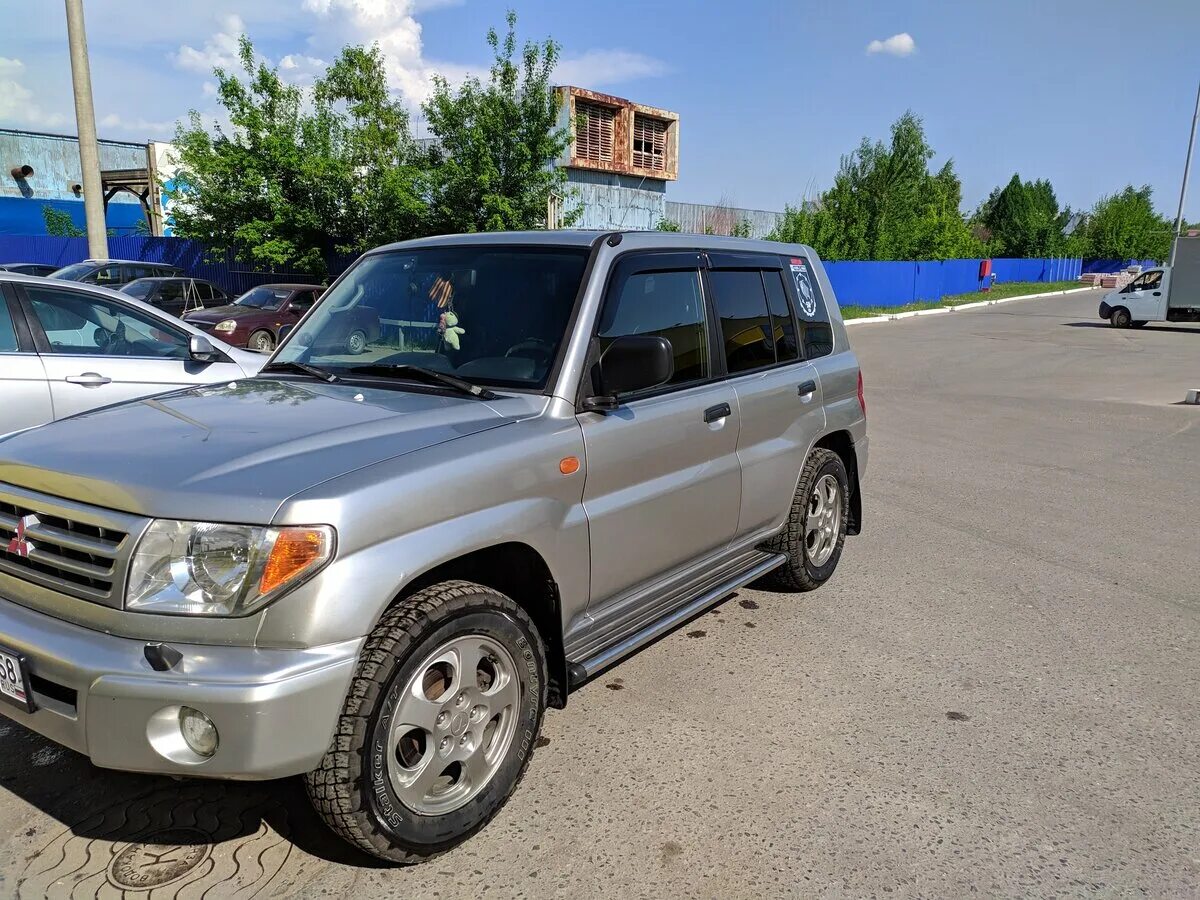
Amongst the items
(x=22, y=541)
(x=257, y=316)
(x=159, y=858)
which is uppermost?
(x=22, y=541)

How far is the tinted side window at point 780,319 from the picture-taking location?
480 cm

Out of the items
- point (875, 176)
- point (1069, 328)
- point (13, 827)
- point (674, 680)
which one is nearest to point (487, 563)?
point (674, 680)

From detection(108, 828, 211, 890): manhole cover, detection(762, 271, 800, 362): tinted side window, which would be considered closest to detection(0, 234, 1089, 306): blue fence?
detection(762, 271, 800, 362): tinted side window

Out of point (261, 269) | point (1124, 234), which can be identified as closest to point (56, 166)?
point (261, 269)

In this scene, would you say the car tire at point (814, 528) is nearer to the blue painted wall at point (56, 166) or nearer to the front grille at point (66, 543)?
the front grille at point (66, 543)

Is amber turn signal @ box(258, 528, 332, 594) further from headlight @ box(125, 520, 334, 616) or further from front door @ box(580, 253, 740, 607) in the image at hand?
front door @ box(580, 253, 740, 607)

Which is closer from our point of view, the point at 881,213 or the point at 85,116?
the point at 85,116

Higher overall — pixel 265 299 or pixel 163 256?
pixel 163 256

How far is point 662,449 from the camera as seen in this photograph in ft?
12.0

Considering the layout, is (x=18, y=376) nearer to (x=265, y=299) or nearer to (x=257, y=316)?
(x=257, y=316)

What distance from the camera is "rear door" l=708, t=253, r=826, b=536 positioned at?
14.2 ft

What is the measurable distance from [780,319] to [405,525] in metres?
2.91

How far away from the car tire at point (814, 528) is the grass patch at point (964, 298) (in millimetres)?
18180

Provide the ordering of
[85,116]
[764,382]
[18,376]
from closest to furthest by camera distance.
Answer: [764,382]
[18,376]
[85,116]
